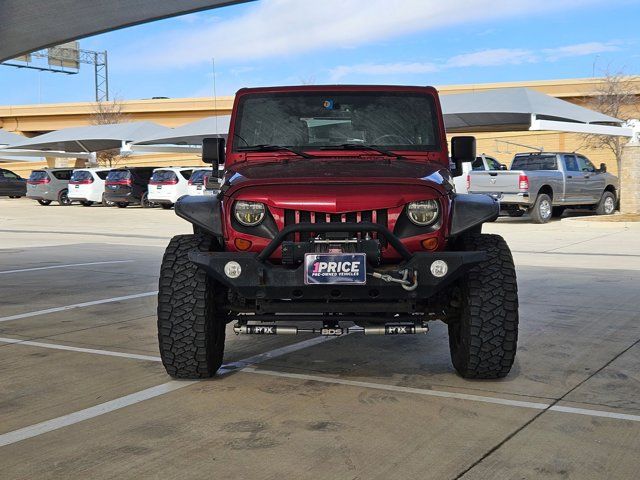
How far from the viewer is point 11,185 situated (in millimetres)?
41000

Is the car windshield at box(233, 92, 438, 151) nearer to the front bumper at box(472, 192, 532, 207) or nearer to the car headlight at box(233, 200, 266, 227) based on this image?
the car headlight at box(233, 200, 266, 227)

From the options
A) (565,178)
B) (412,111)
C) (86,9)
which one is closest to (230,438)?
(412,111)

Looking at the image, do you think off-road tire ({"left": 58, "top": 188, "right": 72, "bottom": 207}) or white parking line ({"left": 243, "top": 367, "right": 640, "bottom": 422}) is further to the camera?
off-road tire ({"left": 58, "top": 188, "right": 72, "bottom": 207})

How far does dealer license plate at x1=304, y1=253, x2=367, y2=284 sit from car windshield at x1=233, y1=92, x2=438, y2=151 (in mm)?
1579

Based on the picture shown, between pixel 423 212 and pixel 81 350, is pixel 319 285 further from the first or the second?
pixel 81 350

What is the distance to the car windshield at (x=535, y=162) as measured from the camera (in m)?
21.9

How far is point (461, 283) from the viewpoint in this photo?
529 centimetres

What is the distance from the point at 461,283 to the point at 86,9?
31.9 feet

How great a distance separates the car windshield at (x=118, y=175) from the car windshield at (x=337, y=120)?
88.9ft

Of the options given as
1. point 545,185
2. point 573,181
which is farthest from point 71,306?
point 573,181

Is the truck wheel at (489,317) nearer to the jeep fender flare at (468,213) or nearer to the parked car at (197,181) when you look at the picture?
the jeep fender flare at (468,213)

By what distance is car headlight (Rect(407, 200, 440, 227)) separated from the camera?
5098 millimetres

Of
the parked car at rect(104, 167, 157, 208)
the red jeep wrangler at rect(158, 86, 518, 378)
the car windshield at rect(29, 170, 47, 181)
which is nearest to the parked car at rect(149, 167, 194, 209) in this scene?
→ the parked car at rect(104, 167, 157, 208)

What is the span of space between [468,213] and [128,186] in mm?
28454
